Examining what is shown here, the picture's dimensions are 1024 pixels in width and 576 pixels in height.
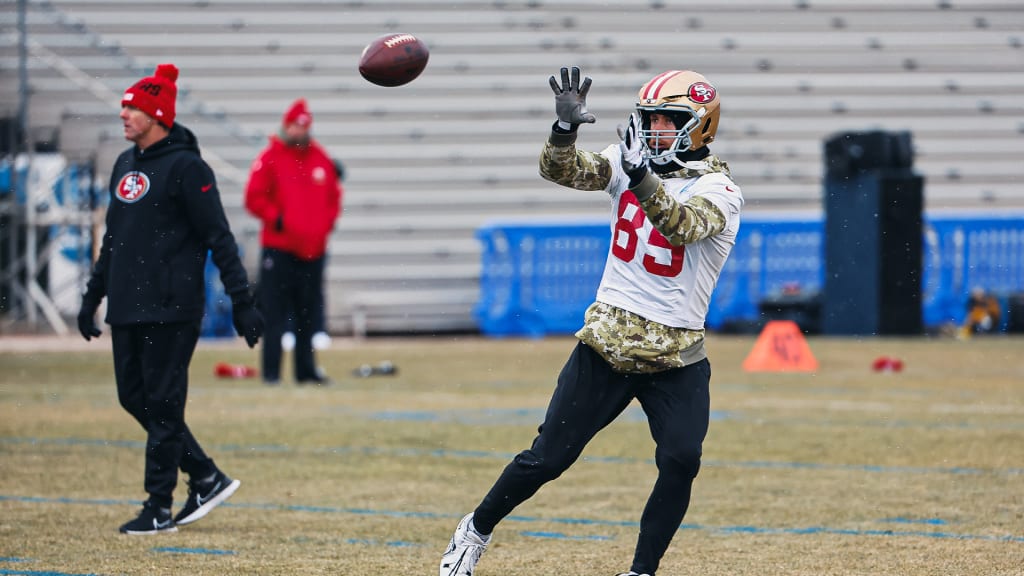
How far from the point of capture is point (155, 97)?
636cm

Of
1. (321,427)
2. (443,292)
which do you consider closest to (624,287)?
(321,427)

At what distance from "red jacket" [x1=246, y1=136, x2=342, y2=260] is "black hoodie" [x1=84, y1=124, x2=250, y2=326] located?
577 centimetres

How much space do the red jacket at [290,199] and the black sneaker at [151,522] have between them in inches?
243

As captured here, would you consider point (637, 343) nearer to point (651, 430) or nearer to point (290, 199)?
point (651, 430)

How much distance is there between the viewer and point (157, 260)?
6219 millimetres

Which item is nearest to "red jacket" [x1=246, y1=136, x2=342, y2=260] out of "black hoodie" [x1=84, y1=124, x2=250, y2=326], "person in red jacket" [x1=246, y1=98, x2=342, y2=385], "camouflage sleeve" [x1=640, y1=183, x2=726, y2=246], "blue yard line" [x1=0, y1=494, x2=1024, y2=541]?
"person in red jacket" [x1=246, y1=98, x2=342, y2=385]

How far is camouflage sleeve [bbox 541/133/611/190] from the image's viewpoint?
473cm

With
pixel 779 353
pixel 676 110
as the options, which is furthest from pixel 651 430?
pixel 779 353

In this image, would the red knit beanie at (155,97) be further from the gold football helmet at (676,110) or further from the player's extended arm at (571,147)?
the gold football helmet at (676,110)

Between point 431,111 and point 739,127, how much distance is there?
4.32 m

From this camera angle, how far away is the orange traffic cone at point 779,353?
530 inches

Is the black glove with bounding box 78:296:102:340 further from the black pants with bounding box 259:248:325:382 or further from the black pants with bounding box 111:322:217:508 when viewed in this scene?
the black pants with bounding box 259:248:325:382

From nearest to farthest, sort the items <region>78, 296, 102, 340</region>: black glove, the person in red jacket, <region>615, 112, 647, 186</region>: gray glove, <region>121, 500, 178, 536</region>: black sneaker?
<region>615, 112, 647, 186</region>: gray glove, <region>121, 500, 178, 536</region>: black sneaker, <region>78, 296, 102, 340</region>: black glove, the person in red jacket

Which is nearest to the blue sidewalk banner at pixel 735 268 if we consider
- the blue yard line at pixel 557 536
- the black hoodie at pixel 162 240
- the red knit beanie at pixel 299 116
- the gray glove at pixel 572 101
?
the red knit beanie at pixel 299 116
